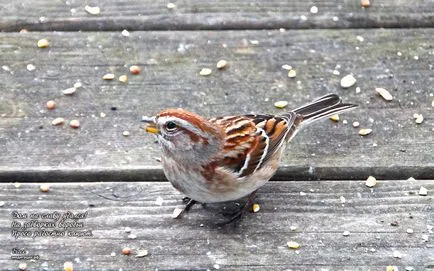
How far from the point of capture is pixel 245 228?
2.70 metres

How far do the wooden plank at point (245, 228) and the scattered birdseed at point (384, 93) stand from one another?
43cm

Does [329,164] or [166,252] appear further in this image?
[329,164]

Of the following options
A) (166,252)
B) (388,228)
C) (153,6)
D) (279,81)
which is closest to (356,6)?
(279,81)

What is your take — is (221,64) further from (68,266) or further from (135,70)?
(68,266)

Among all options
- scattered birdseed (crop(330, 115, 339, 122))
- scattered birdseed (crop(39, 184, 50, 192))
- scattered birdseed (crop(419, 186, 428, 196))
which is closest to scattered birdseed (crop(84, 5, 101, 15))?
scattered birdseed (crop(39, 184, 50, 192))

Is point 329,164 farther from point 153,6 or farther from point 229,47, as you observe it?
point 153,6

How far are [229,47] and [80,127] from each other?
743 mm

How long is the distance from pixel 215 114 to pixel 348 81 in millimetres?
565

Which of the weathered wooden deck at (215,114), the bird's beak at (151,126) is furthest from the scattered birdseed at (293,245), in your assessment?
the bird's beak at (151,126)

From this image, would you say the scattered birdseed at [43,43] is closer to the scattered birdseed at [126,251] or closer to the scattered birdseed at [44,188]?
the scattered birdseed at [44,188]

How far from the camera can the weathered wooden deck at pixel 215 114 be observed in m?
2.59

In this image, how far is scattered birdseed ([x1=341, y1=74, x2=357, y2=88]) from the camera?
10.5 ft

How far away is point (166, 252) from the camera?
2.56 meters

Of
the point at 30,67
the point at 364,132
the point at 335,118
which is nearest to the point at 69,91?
the point at 30,67
